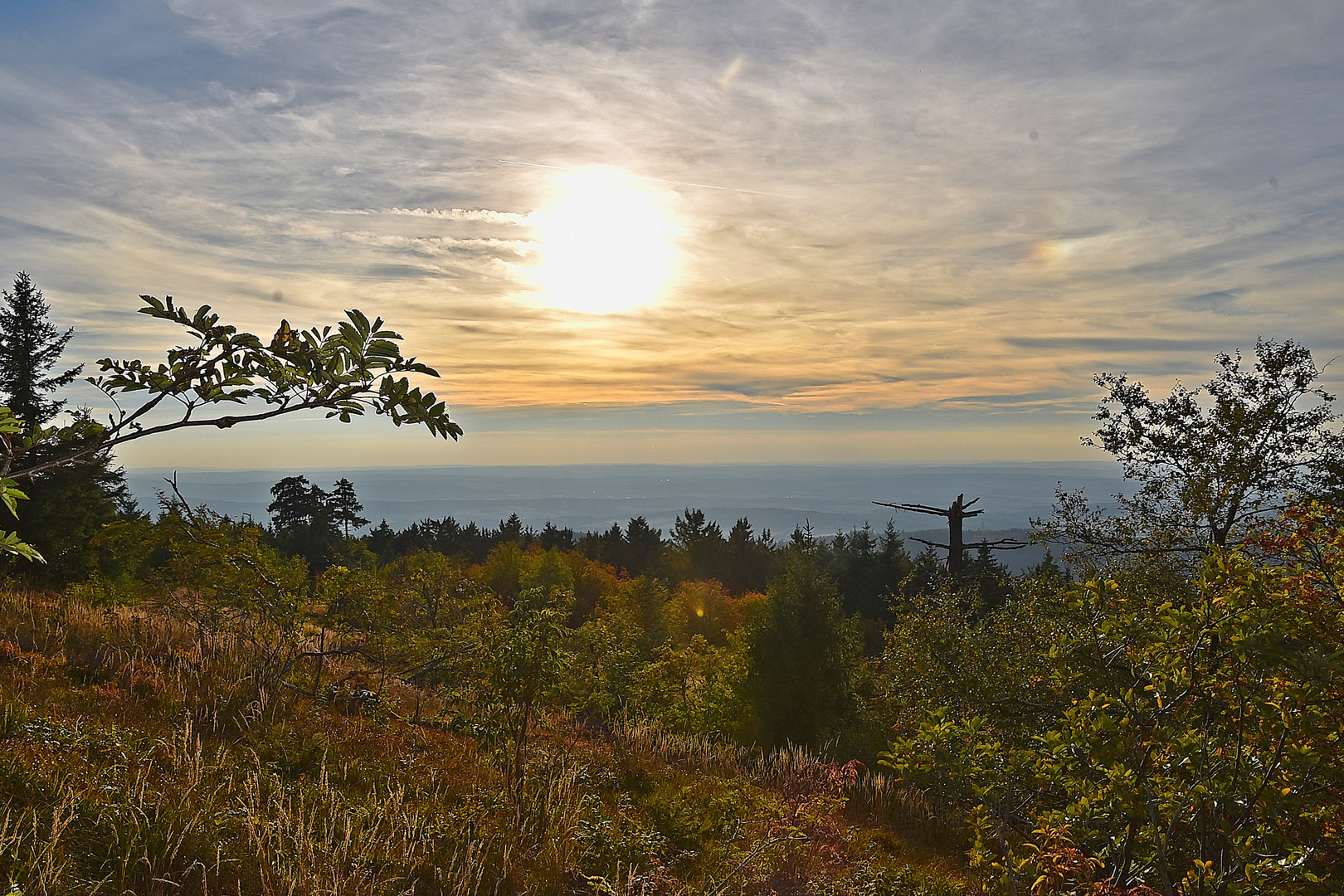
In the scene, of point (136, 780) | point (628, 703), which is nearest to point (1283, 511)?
point (136, 780)

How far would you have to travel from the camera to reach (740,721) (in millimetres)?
18375

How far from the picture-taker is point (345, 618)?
11328 millimetres

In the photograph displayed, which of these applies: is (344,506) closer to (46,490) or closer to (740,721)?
(46,490)

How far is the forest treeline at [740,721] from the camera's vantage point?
11.6 ft

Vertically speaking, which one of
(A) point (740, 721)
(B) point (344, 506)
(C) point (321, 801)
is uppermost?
(C) point (321, 801)

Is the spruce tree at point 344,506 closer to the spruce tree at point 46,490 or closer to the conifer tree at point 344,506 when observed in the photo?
the conifer tree at point 344,506

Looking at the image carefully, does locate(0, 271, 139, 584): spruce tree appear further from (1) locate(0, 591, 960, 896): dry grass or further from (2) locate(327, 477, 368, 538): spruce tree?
(2) locate(327, 477, 368, 538): spruce tree

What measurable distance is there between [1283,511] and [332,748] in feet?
30.4

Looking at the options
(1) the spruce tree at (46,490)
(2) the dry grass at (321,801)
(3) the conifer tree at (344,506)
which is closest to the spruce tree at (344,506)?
(3) the conifer tree at (344,506)

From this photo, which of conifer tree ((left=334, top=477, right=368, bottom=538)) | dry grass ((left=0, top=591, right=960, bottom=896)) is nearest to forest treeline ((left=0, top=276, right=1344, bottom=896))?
dry grass ((left=0, top=591, right=960, bottom=896))

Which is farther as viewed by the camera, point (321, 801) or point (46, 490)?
point (46, 490)

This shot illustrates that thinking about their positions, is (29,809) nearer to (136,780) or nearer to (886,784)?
(136,780)


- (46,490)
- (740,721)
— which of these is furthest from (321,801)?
(46,490)

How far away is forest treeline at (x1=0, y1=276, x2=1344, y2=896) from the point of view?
353 centimetres
